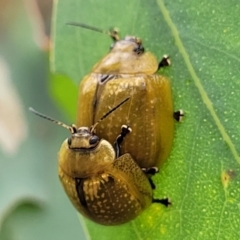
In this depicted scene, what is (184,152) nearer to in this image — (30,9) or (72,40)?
(72,40)

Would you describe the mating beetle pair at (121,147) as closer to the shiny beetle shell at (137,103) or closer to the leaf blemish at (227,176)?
the shiny beetle shell at (137,103)

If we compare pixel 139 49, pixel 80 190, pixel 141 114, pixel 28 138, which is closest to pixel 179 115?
pixel 141 114

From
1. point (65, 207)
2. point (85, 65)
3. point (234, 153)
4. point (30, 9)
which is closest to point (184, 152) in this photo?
point (234, 153)

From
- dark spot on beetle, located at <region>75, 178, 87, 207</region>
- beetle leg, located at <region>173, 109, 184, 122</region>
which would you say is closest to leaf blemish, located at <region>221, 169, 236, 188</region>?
beetle leg, located at <region>173, 109, 184, 122</region>

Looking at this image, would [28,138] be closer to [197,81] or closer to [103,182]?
[103,182]

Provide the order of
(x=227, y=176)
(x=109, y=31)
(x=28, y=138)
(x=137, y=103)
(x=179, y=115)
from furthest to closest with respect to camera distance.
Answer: (x=28, y=138) → (x=109, y=31) → (x=137, y=103) → (x=179, y=115) → (x=227, y=176)

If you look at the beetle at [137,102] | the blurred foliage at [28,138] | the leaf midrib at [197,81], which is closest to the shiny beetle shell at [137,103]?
the beetle at [137,102]
